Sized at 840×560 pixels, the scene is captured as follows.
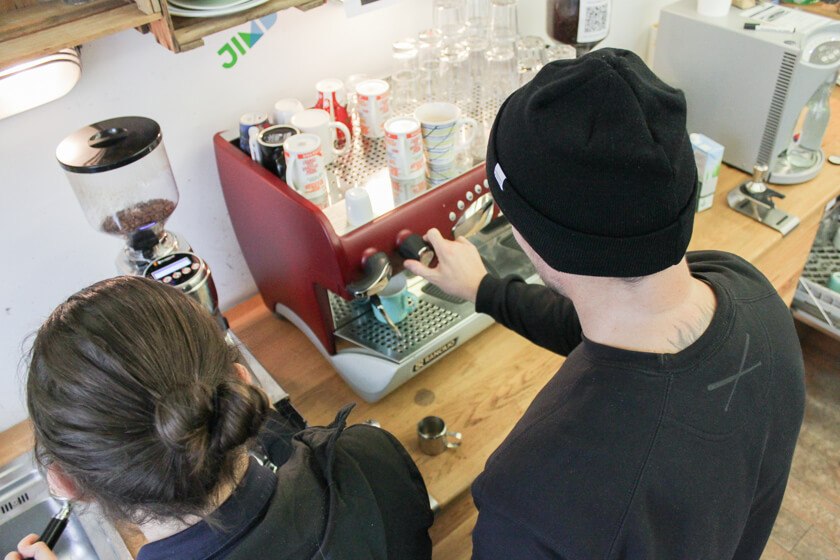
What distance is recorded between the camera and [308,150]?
1.11 metres

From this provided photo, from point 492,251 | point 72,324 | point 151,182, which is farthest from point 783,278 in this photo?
point 72,324

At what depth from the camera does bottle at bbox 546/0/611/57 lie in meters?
1.47

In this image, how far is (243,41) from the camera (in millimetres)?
1293

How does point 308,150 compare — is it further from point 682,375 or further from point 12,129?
point 682,375

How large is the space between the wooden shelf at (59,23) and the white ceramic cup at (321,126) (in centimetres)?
32

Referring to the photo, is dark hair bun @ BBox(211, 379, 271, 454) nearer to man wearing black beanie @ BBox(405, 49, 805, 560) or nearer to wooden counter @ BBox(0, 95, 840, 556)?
man wearing black beanie @ BBox(405, 49, 805, 560)

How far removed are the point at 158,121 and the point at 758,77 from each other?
1.31 metres

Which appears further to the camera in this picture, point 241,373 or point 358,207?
point 358,207

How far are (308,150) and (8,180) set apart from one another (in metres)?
0.49

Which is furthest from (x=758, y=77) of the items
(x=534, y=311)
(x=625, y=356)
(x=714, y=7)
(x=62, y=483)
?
(x=62, y=483)

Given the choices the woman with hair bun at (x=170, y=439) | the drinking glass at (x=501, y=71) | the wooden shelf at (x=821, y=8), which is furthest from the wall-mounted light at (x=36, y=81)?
the wooden shelf at (x=821, y=8)

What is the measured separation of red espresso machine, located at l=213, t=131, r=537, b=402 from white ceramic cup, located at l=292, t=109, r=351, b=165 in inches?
1.1

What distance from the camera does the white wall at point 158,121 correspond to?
1146 mm

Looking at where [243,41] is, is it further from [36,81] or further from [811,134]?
[811,134]
